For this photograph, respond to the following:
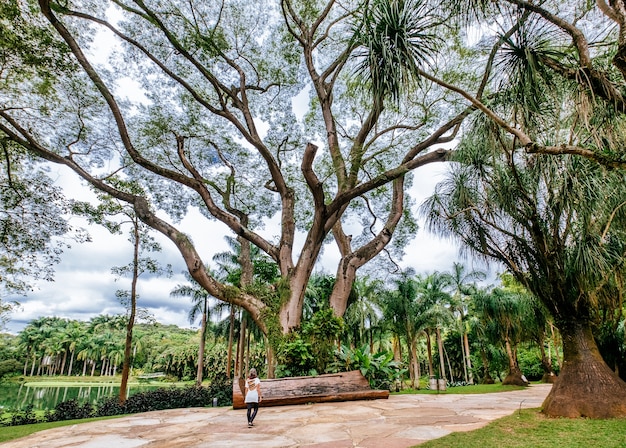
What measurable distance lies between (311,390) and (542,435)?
13.3 feet

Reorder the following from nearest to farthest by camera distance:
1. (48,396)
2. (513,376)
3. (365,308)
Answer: (513,376), (365,308), (48,396)

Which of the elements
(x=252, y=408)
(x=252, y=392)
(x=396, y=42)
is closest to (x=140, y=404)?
(x=252, y=408)

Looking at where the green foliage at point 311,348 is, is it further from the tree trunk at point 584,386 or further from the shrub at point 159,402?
the tree trunk at point 584,386

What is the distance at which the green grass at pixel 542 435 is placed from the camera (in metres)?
2.87

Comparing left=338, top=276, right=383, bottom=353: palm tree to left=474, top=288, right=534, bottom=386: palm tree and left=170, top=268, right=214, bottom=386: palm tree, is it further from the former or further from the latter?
left=170, top=268, right=214, bottom=386: palm tree

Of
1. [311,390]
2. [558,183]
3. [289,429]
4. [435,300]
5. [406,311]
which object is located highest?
[435,300]

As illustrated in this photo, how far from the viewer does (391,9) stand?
3322mm

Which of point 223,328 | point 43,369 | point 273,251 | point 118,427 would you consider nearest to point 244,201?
point 273,251

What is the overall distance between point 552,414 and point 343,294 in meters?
5.89

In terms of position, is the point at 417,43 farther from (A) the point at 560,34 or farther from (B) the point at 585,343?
(B) the point at 585,343

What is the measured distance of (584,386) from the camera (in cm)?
408

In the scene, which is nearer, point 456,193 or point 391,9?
point 391,9

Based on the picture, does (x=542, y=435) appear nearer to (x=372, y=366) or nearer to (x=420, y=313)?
(x=372, y=366)

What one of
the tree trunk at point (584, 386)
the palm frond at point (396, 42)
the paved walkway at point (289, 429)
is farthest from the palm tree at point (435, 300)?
the palm frond at point (396, 42)
